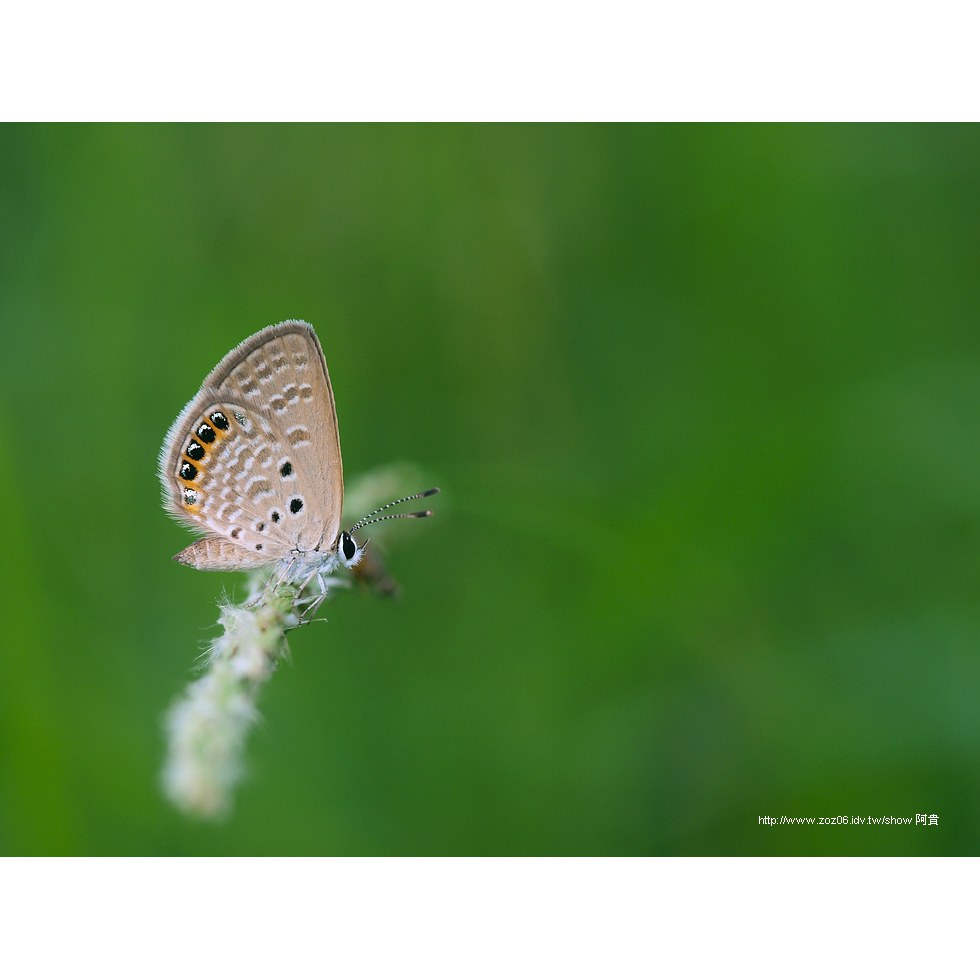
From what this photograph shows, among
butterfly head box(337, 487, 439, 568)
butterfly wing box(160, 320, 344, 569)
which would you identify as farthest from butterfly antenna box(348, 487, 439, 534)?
butterfly wing box(160, 320, 344, 569)

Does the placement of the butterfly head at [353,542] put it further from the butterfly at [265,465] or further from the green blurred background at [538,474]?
the green blurred background at [538,474]

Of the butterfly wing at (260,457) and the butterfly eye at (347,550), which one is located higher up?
the butterfly wing at (260,457)

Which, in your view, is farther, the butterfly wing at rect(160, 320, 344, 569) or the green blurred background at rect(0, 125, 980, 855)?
the green blurred background at rect(0, 125, 980, 855)

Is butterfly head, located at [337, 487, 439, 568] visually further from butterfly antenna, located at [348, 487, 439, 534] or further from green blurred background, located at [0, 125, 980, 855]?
green blurred background, located at [0, 125, 980, 855]

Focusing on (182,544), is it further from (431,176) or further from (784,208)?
(784,208)

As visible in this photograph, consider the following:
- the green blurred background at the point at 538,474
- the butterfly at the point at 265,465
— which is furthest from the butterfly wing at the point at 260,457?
the green blurred background at the point at 538,474

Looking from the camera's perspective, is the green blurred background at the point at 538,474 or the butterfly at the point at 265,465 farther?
the green blurred background at the point at 538,474

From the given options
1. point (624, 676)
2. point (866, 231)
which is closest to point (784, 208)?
point (866, 231)
